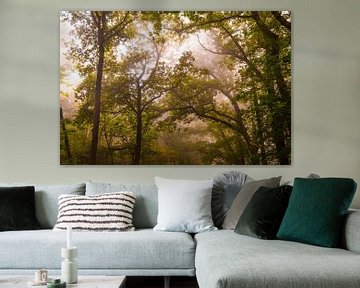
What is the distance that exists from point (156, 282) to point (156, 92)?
162cm

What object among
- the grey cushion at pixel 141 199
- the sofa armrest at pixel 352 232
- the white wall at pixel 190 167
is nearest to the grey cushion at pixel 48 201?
the grey cushion at pixel 141 199

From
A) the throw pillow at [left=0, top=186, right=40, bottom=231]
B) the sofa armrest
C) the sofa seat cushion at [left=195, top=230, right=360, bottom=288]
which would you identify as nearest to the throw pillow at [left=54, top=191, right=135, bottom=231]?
the throw pillow at [left=0, top=186, right=40, bottom=231]

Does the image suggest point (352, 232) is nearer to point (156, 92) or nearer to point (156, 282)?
point (156, 282)

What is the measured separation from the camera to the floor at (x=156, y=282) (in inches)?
192

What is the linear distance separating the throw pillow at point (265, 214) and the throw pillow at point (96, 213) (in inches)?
34.0

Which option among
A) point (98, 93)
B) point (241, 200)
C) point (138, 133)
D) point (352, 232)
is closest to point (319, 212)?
point (352, 232)

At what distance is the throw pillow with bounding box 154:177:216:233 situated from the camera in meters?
4.76

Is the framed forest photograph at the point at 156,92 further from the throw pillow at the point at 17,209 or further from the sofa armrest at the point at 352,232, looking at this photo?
the sofa armrest at the point at 352,232

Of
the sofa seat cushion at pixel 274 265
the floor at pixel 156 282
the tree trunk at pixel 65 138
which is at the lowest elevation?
the floor at pixel 156 282

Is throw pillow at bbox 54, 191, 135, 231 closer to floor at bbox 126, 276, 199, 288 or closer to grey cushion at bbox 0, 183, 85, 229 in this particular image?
grey cushion at bbox 0, 183, 85, 229

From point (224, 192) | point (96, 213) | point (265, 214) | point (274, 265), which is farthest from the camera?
point (224, 192)

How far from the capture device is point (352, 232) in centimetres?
382

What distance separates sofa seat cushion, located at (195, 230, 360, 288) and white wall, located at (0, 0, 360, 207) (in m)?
1.73

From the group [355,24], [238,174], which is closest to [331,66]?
[355,24]
